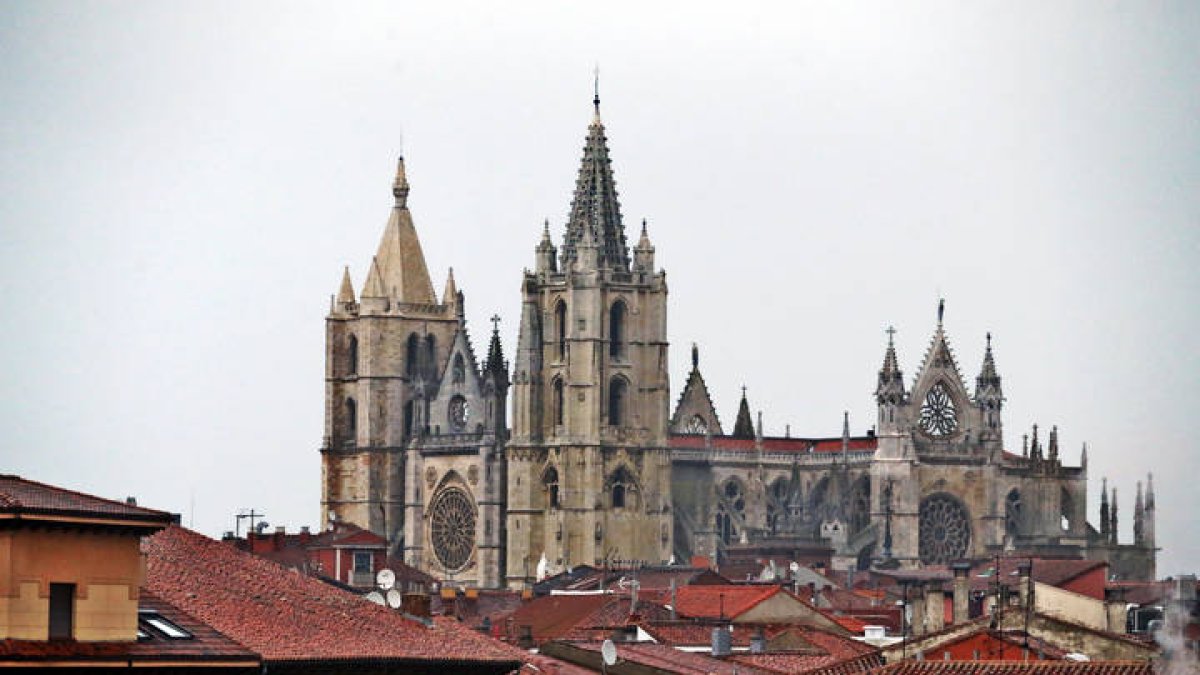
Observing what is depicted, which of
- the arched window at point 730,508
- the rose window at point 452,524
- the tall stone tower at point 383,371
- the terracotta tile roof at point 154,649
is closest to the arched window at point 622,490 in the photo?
the arched window at point 730,508

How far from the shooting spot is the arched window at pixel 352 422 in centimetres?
15525

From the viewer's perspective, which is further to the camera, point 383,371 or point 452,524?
point 383,371

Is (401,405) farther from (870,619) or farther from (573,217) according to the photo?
(870,619)

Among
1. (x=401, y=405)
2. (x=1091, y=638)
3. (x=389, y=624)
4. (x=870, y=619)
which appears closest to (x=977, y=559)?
(x=401, y=405)

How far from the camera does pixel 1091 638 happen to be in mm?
64000

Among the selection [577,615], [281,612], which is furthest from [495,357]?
[281,612]

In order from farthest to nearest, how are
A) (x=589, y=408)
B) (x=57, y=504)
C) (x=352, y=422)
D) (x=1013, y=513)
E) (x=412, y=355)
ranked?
1. (x=412, y=355)
2. (x=352, y=422)
3. (x=1013, y=513)
4. (x=589, y=408)
5. (x=57, y=504)

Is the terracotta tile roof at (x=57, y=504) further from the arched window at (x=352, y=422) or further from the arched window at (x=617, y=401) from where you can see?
the arched window at (x=352, y=422)

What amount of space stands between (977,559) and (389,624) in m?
97.4

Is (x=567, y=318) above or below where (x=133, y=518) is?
above

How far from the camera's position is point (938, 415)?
155m

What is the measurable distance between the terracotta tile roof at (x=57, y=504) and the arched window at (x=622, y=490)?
370ft

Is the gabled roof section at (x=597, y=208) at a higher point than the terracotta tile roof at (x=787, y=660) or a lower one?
higher

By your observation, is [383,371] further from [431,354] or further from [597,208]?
[597,208]
